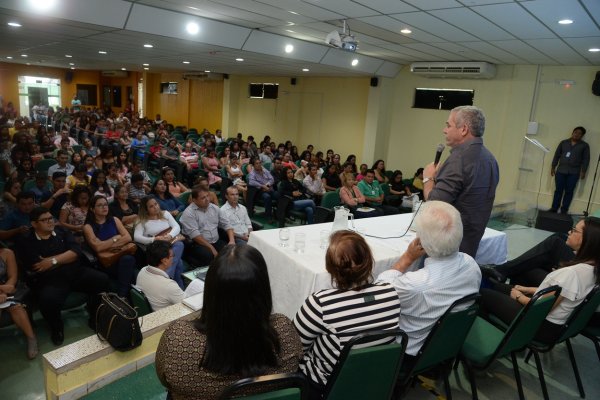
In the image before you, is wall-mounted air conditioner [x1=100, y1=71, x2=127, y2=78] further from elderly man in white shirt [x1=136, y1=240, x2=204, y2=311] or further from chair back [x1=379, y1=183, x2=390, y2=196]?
elderly man in white shirt [x1=136, y1=240, x2=204, y2=311]

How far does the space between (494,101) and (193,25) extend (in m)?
6.28

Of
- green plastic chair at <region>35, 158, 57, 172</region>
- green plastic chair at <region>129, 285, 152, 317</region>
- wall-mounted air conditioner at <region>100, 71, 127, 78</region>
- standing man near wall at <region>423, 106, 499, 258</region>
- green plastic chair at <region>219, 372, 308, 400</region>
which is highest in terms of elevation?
wall-mounted air conditioner at <region>100, 71, 127, 78</region>

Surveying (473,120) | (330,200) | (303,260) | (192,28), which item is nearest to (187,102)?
(192,28)

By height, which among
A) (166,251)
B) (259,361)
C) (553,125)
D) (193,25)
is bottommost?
(166,251)

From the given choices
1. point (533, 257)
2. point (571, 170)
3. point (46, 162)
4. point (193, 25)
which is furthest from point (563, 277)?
point (46, 162)

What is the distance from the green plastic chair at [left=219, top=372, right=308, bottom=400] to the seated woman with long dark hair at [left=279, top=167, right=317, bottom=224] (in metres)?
4.77

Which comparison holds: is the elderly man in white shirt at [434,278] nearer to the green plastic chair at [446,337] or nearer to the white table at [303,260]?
the green plastic chair at [446,337]

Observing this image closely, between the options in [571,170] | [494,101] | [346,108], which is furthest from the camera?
[346,108]

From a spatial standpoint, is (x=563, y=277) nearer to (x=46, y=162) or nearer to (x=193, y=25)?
(x=193, y=25)

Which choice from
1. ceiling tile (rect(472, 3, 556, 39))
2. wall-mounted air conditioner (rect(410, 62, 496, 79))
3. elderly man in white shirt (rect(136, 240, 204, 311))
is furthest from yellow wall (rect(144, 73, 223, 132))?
elderly man in white shirt (rect(136, 240, 204, 311))

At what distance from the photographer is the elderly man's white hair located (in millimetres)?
1896

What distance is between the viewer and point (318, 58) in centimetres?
796

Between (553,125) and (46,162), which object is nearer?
(46,162)

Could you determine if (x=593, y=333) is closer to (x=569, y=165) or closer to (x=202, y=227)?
(x=202, y=227)
